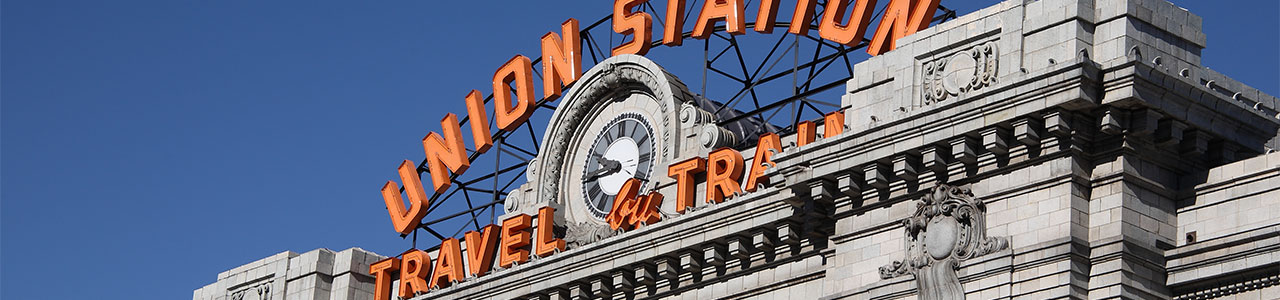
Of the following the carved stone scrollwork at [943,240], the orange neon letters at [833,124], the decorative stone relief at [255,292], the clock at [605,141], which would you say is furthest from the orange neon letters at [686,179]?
the decorative stone relief at [255,292]

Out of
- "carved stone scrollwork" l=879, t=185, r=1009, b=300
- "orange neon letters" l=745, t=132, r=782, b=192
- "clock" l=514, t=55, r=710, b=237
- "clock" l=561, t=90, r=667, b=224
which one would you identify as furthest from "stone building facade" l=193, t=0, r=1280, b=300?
"clock" l=561, t=90, r=667, b=224

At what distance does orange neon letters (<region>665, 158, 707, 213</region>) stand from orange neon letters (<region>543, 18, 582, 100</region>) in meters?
8.95

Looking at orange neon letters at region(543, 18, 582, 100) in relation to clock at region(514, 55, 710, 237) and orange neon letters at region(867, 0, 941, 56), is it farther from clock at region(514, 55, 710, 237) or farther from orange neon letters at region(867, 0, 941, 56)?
orange neon letters at region(867, 0, 941, 56)

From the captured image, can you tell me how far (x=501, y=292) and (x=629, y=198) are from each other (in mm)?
3311

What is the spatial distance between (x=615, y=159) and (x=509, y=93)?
7601 mm

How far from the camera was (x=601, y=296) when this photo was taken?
44.0 m

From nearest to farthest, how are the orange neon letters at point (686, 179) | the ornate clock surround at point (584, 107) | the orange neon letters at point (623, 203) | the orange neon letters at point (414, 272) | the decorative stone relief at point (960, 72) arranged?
the decorative stone relief at point (960, 72) < the orange neon letters at point (686, 179) < the orange neon letters at point (623, 203) < the ornate clock surround at point (584, 107) < the orange neon letters at point (414, 272)

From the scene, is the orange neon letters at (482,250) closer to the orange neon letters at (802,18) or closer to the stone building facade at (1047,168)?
the orange neon letters at (802,18)

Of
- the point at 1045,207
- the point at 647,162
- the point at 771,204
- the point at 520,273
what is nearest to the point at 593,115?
the point at 647,162

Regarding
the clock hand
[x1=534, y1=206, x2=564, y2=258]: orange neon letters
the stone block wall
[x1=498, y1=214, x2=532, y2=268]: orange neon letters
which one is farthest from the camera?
the stone block wall

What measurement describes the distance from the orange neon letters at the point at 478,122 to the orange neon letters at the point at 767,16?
8.61m

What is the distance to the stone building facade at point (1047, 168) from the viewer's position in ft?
110

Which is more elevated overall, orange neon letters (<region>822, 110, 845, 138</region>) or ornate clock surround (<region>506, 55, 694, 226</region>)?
ornate clock surround (<region>506, 55, 694, 226</region>)

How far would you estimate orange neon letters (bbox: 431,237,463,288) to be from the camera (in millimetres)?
49250
